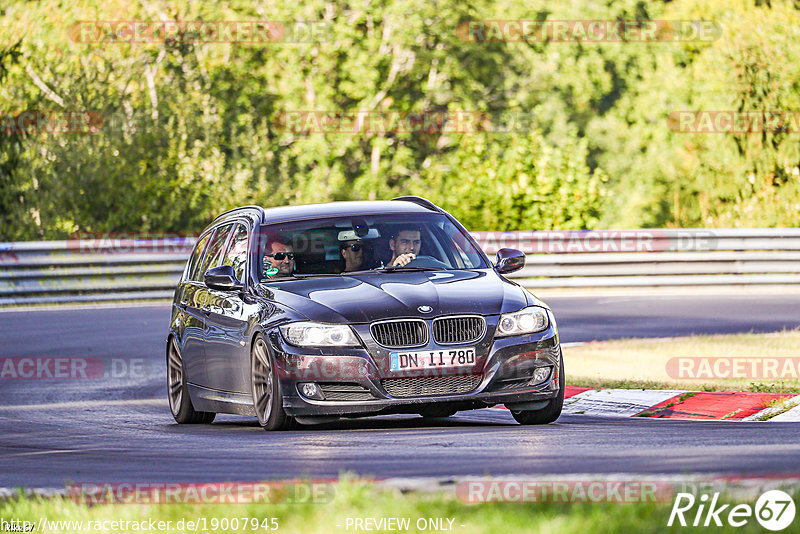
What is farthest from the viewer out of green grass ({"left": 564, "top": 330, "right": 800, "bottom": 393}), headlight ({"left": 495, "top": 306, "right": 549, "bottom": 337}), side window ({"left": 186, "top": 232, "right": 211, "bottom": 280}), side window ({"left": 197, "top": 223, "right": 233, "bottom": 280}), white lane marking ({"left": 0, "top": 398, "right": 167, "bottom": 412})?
white lane marking ({"left": 0, "top": 398, "right": 167, "bottom": 412})

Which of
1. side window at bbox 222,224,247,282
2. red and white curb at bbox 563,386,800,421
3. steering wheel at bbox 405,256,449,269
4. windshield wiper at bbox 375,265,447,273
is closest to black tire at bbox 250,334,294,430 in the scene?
side window at bbox 222,224,247,282

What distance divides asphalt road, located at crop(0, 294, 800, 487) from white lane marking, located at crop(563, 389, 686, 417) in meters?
0.56

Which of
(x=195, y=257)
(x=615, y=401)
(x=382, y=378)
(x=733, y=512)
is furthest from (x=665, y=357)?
(x=733, y=512)

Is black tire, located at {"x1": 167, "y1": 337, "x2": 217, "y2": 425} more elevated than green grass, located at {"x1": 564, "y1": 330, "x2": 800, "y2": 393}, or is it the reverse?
black tire, located at {"x1": 167, "y1": 337, "x2": 217, "y2": 425}

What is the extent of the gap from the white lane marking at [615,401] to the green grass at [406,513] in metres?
5.16

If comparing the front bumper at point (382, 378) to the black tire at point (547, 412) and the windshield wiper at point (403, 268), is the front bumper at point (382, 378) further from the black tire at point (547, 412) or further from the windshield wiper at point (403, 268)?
the windshield wiper at point (403, 268)

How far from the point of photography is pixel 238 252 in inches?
462

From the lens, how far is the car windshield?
11.1 m

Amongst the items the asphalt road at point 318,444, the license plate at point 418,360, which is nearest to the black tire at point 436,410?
the asphalt road at point 318,444

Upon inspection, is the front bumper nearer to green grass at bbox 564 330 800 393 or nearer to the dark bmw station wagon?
the dark bmw station wagon

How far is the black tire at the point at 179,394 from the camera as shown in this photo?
12242mm

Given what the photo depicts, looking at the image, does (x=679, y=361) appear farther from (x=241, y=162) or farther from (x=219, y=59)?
(x=219, y=59)

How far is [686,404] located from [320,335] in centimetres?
326

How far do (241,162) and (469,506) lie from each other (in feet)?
92.3
